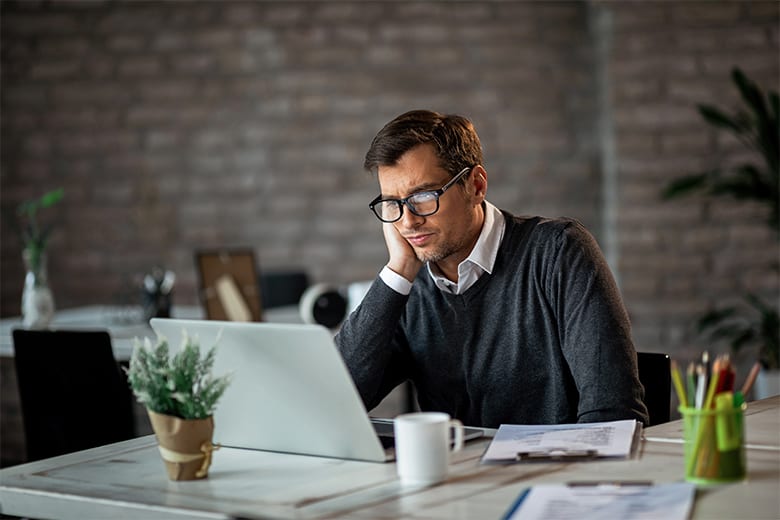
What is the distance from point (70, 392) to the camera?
9.11 ft

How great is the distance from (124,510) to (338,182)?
397 cm

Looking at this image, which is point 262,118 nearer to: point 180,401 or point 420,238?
point 420,238

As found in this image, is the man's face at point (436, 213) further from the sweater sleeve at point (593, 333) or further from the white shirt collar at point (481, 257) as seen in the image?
the sweater sleeve at point (593, 333)

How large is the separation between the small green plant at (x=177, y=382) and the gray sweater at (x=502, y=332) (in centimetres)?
56

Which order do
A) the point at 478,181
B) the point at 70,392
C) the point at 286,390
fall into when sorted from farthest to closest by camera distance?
the point at 70,392 < the point at 478,181 < the point at 286,390

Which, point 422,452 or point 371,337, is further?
point 371,337

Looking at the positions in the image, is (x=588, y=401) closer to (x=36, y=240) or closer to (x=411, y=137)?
(x=411, y=137)

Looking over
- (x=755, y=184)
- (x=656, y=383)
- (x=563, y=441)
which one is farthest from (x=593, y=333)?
(x=755, y=184)

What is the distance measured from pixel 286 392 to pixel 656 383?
0.78 m

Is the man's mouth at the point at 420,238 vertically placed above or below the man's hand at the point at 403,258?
above

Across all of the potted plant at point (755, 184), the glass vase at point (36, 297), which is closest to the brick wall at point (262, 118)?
the potted plant at point (755, 184)

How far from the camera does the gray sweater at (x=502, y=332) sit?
6.61ft

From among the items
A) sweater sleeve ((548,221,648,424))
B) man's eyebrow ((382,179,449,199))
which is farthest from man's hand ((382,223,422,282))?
sweater sleeve ((548,221,648,424))

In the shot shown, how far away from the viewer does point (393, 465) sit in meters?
1.56
